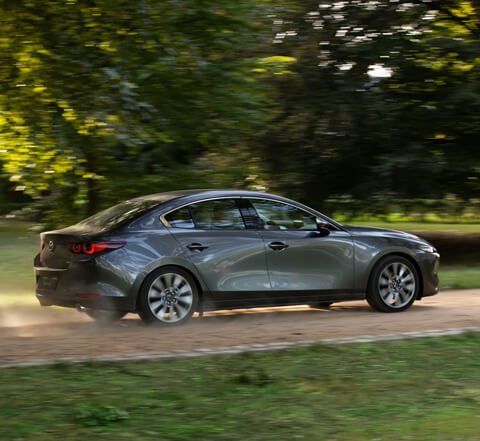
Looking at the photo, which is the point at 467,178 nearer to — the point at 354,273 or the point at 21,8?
the point at 354,273

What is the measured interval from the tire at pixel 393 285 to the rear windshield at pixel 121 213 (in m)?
2.91

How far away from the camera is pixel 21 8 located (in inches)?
446

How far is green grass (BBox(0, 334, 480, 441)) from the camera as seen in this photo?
503cm

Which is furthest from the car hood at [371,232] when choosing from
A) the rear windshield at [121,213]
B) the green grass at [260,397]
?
the green grass at [260,397]

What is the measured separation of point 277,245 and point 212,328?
1.34m

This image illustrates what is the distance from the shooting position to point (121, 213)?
962 cm

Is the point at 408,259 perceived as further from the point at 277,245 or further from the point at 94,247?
the point at 94,247

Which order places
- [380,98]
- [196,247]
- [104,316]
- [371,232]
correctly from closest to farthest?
[196,247] < [104,316] < [371,232] < [380,98]

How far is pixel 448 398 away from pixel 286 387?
44.5 inches

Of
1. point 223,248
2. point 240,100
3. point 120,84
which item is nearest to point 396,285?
point 223,248

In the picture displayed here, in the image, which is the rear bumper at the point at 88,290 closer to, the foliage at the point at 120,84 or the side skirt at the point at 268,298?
the side skirt at the point at 268,298

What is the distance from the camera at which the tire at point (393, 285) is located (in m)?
10.5

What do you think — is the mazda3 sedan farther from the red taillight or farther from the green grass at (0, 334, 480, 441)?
the green grass at (0, 334, 480, 441)

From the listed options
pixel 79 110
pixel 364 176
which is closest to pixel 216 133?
pixel 79 110
